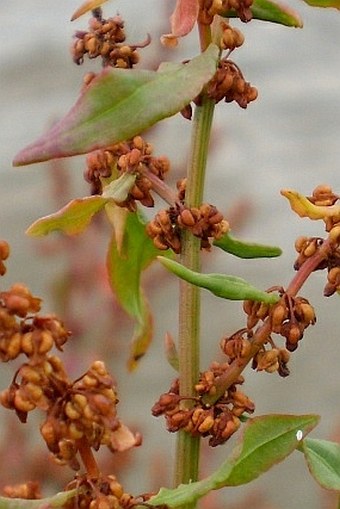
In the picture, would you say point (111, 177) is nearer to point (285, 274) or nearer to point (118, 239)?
point (118, 239)

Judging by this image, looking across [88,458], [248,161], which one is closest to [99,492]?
[88,458]

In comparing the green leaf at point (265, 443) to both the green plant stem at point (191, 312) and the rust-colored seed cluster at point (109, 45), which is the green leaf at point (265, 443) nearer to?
the green plant stem at point (191, 312)

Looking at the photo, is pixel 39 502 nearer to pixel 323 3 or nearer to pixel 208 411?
pixel 208 411

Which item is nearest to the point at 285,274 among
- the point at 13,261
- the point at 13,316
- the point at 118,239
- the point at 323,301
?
the point at 323,301

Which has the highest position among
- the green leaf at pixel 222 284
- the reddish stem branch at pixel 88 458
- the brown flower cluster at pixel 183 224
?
the brown flower cluster at pixel 183 224

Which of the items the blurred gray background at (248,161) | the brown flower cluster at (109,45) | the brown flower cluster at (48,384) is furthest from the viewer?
the blurred gray background at (248,161)

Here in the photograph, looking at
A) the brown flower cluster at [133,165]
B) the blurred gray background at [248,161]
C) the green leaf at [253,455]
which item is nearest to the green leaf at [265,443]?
the green leaf at [253,455]
